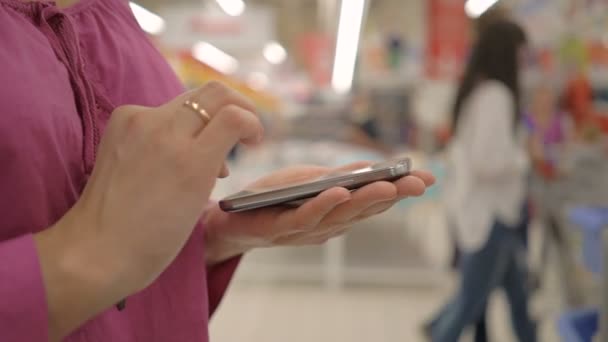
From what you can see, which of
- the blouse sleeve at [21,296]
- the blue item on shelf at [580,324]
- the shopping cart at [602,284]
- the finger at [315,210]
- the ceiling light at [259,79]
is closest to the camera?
the blouse sleeve at [21,296]

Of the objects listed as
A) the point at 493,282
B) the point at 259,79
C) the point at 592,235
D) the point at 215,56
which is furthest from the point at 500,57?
the point at 259,79

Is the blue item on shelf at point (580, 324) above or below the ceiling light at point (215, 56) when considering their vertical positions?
below

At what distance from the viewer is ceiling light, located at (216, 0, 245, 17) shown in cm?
631

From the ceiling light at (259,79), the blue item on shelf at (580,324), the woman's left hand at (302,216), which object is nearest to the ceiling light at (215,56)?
the ceiling light at (259,79)

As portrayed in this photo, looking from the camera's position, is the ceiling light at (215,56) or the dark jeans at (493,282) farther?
the ceiling light at (215,56)

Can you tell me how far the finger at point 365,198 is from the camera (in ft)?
1.72

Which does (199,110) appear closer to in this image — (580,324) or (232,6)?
(580,324)

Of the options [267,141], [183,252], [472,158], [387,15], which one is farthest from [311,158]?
[387,15]

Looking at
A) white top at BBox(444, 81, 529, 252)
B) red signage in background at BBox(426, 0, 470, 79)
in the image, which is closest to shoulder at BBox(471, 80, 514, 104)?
white top at BBox(444, 81, 529, 252)

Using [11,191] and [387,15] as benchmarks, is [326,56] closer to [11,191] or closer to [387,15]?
[387,15]

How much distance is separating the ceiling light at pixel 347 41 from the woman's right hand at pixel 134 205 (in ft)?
8.48

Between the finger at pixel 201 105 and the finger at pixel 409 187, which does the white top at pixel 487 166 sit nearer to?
the finger at pixel 409 187

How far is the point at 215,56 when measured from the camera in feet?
24.8

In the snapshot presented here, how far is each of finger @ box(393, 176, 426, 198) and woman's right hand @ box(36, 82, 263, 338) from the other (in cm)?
19
